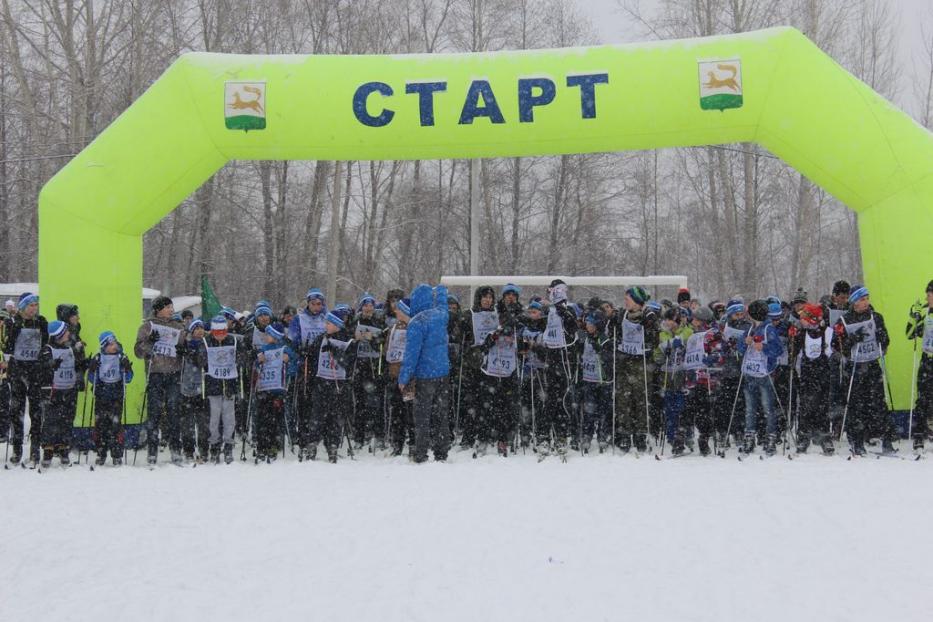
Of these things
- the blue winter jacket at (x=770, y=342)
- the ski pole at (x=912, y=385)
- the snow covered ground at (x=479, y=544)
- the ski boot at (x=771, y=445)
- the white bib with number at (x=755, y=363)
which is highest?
the blue winter jacket at (x=770, y=342)

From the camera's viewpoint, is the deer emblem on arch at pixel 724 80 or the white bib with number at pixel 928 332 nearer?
the white bib with number at pixel 928 332

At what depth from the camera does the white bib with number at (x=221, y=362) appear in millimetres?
8711

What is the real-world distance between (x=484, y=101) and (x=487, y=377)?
291cm

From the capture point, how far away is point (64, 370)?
8430 millimetres

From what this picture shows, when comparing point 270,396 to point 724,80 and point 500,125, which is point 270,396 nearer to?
point 500,125

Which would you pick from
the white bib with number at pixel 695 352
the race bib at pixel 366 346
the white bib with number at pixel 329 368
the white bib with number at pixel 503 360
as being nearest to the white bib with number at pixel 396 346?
the race bib at pixel 366 346

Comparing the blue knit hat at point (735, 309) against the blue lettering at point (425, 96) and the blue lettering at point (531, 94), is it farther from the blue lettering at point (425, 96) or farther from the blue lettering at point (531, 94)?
the blue lettering at point (425, 96)

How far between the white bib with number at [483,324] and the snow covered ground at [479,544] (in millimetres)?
1849

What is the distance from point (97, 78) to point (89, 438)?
18.7 m

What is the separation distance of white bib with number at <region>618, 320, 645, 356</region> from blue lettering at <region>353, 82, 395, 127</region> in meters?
3.34

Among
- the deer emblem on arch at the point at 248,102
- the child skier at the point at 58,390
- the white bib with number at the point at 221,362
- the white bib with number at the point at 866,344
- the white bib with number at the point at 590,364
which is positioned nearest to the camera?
the white bib with number at the point at 866,344

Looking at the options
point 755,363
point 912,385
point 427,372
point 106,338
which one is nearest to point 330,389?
point 427,372

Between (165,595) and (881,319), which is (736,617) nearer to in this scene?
(165,595)

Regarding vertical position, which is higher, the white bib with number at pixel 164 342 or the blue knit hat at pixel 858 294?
the blue knit hat at pixel 858 294
